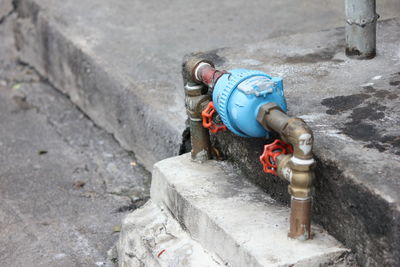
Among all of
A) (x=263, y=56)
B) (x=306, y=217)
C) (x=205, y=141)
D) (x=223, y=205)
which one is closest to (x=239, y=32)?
(x=263, y=56)

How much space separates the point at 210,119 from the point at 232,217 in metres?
0.37

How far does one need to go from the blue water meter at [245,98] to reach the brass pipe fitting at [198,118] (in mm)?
230

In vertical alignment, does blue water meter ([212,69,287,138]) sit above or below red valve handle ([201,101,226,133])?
above

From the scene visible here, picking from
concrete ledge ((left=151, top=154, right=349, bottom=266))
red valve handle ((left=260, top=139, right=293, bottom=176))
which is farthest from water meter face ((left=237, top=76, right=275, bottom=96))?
concrete ledge ((left=151, top=154, right=349, bottom=266))

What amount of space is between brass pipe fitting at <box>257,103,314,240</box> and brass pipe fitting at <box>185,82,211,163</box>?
1.38 feet

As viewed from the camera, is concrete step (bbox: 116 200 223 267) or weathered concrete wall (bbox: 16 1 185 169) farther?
weathered concrete wall (bbox: 16 1 185 169)

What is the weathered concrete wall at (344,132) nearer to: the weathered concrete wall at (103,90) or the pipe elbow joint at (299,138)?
the pipe elbow joint at (299,138)

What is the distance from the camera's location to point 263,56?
2.87 m

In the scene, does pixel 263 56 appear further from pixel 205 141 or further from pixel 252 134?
pixel 252 134

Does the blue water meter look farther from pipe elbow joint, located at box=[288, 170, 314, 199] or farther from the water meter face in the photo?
pipe elbow joint, located at box=[288, 170, 314, 199]

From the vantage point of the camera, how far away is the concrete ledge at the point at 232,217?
197cm

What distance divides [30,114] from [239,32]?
125 cm

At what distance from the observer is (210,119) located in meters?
2.38

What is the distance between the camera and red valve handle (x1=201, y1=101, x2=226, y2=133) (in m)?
2.37
